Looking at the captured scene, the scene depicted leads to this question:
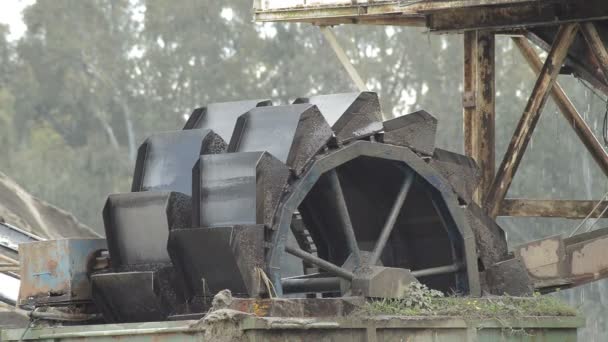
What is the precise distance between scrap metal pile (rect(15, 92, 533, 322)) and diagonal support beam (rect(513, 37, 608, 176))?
13.7 feet

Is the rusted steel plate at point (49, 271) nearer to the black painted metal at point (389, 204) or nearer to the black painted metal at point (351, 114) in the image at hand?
the black painted metal at point (389, 204)

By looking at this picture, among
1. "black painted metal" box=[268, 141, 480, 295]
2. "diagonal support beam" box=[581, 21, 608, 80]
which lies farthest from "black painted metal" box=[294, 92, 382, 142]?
"diagonal support beam" box=[581, 21, 608, 80]

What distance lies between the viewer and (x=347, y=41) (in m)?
50.3

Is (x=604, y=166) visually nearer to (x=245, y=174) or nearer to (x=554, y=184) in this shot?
(x=245, y=174)

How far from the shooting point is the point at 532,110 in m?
17.4

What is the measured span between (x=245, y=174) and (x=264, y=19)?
25.5 feet

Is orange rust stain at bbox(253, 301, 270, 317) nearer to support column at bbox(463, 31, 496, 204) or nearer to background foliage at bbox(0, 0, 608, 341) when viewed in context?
support column at bbox(463, 31, 496, 204)

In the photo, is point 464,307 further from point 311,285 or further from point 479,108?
point 479,108

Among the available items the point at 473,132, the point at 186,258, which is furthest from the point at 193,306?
the point at 473,132

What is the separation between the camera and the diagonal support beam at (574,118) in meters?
17.7

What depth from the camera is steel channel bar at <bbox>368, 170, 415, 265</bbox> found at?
12.6 m

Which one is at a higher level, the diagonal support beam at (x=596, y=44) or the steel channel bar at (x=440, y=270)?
the diagonal support beam at (x=596, y=44)

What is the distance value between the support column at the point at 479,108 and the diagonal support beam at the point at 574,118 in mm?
847

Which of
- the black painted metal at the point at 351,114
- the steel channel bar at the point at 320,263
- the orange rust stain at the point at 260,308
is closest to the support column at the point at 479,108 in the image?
the black painted metal at the point at 351,114
